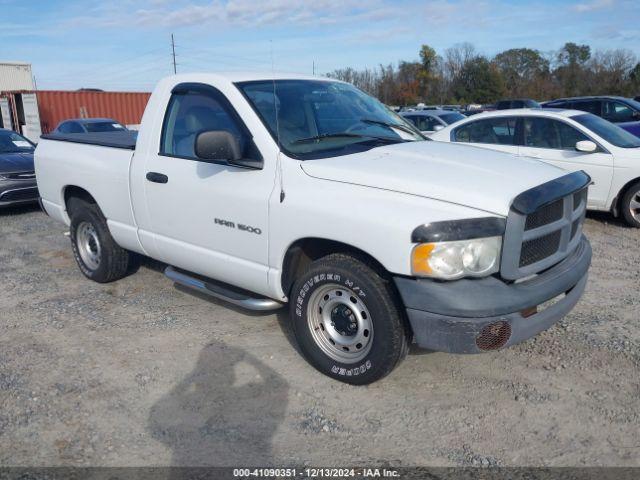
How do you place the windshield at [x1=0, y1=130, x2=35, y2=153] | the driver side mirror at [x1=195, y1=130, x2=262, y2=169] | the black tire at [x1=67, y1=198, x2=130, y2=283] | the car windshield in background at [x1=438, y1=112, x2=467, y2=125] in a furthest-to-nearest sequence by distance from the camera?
the car windshield in background at [x1=438, y1=112, x2=467, y2=125] → the windshield at [x1=0, y1=130, x2=35, y2=153] → the black tire at [x1=67, y1=198, x2=130, y2=283] → the driver side mirror at [x1=195, y1=130, x2=262, y2=169]

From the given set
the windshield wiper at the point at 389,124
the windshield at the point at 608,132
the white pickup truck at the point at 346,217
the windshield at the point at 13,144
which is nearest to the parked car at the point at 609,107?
the windshield at the point at 608,132

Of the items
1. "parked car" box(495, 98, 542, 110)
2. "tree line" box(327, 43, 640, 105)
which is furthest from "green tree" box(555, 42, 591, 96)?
"parked car" box(495, 98, 542, 110)

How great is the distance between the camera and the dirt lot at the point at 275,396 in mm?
3102

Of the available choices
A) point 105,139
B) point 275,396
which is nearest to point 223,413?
point 275,396

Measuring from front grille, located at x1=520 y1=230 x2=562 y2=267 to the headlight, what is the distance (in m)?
0.24

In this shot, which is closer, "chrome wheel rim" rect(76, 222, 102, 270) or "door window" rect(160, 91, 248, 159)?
"door window" rect(160, 91, 248, 159)

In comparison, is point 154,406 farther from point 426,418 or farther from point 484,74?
point 484,74

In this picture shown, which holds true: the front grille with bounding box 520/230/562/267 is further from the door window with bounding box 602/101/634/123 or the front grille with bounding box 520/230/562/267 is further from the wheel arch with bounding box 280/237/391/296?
the door window with bounding box 602/101/634/123

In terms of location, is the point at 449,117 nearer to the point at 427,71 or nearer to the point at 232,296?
the point at 232,296

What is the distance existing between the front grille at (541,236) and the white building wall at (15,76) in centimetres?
3701

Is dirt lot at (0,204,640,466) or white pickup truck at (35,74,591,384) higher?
white pickup truck at (35,74,591,384)

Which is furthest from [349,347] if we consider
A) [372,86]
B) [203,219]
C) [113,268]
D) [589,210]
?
[372,86]

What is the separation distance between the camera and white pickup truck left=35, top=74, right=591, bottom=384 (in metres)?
3.15

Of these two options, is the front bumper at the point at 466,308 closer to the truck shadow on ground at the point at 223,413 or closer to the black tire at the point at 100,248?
the truck shadow on ground at the point at 223,413
